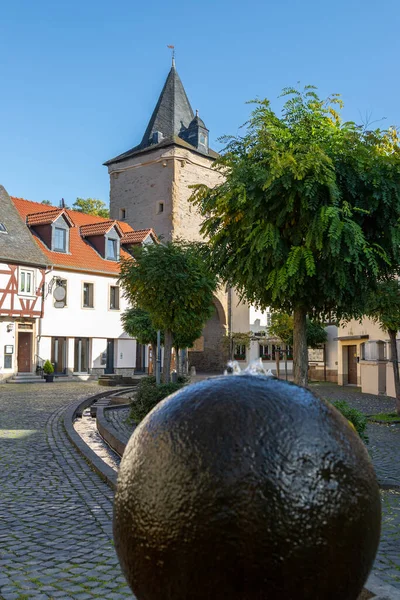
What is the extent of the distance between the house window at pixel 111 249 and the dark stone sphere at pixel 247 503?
38395 millimetres

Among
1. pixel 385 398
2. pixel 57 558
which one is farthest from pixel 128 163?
pixel 57 558

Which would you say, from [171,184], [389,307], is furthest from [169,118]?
[389,307]

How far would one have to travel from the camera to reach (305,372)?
10055mm

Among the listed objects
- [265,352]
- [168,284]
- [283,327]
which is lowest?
[265,352]

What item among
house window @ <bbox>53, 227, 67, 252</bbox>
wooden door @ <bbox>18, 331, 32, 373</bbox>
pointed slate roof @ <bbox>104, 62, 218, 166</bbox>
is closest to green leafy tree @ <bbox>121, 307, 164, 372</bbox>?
wooden door @ <bbox>18, 331, 32, 373</bbox>

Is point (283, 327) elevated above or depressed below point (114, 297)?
below

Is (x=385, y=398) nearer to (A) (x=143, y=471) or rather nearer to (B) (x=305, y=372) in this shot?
(B) (x=305, y=372)

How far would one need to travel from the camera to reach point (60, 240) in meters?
37.4

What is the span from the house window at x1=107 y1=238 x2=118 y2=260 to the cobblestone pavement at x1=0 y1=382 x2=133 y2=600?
2949cm

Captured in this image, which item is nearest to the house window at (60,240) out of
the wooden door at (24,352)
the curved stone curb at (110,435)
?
the wooden door at (24,352)

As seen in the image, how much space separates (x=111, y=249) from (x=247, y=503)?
39.2 meters

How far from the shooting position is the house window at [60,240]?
122 feet

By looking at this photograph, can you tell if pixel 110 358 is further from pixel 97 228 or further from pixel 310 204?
pixel 310 204

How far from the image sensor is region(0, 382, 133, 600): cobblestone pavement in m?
4.32
